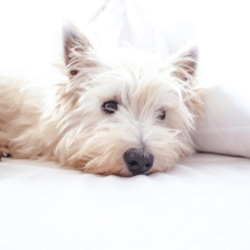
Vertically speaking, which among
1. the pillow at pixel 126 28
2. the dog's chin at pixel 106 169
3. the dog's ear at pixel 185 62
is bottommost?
the dog's chin at pixel 106 169

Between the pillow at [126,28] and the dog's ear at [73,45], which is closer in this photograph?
the dog's ear at [73,45]

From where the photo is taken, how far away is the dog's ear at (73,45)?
55.1 inches

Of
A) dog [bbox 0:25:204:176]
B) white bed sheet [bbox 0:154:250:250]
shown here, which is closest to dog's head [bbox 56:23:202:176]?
dog [bbox 0:25:204:176]

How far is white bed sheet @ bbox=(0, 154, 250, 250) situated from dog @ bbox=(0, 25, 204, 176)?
0.19 meters

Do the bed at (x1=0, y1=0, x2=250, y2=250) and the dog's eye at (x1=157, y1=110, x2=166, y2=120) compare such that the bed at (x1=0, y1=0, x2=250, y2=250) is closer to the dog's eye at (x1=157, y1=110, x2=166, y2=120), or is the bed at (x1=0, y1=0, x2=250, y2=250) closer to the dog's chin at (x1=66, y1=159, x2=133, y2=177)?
the dog's chin at (x1=66, y1=159, x2=133, y2=177)

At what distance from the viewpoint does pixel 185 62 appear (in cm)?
161

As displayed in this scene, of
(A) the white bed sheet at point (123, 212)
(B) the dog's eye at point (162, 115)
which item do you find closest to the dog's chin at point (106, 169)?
(A) the white bed sheet at point (123, 212)

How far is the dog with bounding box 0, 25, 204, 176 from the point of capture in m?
1.20

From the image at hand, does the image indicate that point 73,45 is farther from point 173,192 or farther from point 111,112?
point 173,192

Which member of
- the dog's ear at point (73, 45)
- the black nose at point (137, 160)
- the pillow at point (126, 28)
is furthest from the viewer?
the pillow at point (126, 28)

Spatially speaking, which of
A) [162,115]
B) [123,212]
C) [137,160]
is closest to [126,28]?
[162,115]

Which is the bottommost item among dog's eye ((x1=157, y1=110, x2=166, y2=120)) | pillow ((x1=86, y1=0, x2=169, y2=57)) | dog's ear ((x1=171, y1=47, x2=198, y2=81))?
dog's eye ((x1=157, y1=110, x2=166, y2=120))

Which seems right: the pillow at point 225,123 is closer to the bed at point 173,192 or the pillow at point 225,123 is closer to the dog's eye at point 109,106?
the bed at point 173,192

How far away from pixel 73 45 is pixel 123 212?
1.08 metres
